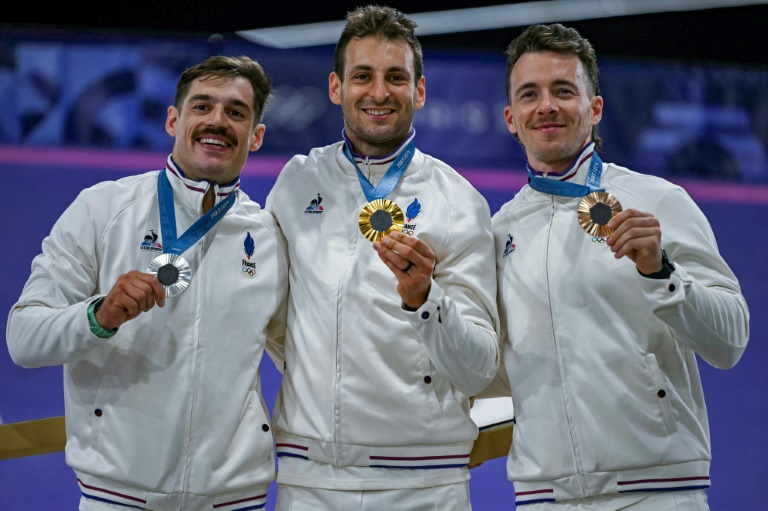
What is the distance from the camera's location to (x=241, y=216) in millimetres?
3088

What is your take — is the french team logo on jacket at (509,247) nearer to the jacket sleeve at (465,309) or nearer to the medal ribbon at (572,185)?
the jacket sleeve at (465,309)

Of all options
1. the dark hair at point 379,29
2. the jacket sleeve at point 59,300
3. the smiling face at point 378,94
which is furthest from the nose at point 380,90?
the jacket sleeve at point 59,300

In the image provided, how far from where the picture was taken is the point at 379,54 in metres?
3.13

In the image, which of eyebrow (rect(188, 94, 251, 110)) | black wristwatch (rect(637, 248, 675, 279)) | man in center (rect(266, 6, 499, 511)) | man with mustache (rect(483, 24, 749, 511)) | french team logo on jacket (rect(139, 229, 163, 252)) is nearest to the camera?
black wristwatch (rect(637, 248, 675, 279))

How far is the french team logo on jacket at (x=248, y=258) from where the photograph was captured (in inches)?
118

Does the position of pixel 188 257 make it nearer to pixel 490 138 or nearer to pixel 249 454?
pixel 249 454

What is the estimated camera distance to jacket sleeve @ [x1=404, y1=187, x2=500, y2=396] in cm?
267

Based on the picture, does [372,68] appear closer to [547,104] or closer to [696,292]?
[547,104]

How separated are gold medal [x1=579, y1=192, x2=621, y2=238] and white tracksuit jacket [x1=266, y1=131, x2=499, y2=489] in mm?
440

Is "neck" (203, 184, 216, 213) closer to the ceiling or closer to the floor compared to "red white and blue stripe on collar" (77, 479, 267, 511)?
closer to the ceiling

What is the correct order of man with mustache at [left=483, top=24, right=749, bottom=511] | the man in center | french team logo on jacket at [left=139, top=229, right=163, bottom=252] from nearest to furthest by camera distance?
man with mustache at [left=483, top=24, right=749, bottom=511]
the man in center
french team logo on jacket at [left=139, top=229, right=163, bottom=252]

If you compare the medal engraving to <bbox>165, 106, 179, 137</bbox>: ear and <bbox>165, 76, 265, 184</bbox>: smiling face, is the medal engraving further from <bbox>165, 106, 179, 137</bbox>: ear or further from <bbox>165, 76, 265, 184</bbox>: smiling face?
<bbox>165, 106, 179, 137</bbox>: ear

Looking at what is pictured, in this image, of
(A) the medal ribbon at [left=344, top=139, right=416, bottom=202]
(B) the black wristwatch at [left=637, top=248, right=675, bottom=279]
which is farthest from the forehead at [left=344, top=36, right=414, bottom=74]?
(B) the black wristwatch at [left=637, top=248, right=675, bottom=279]

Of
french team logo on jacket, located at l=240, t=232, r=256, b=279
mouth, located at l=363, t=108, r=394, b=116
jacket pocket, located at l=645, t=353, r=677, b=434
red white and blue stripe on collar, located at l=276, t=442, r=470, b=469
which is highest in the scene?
mouth, located at l=363, t=108, r=394, b=116
